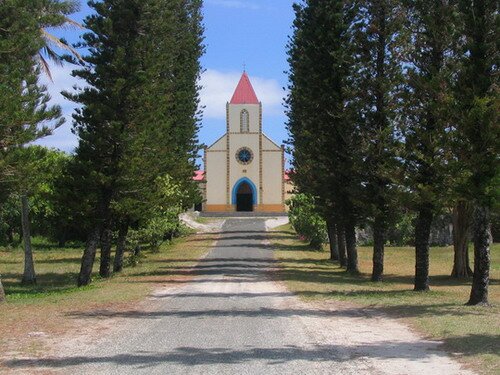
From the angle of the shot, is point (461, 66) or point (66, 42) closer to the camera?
point (461, 66)

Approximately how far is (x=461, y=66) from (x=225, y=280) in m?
10.3

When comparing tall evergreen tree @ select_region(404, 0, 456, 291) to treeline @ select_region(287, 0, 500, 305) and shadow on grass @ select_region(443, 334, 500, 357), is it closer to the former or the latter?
treeline @ select_region(287, 0, 500, 305)

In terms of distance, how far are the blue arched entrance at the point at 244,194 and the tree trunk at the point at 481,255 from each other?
56.0m

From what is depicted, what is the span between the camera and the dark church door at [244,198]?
7188 centimetres

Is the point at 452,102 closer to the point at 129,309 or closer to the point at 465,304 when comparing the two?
the point at 465,304

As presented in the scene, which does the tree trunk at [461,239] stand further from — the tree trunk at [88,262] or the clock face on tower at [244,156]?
the clock face on tower at [244,156]

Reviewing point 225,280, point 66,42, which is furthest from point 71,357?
point 66,42

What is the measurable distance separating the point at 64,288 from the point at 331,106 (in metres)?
11.4

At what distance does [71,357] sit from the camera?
329 inches

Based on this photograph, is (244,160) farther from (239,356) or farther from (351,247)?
(239,356)

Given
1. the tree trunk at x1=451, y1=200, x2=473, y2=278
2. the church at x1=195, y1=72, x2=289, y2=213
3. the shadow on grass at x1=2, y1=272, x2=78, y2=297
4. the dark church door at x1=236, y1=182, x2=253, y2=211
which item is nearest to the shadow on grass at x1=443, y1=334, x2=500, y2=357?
the shadow on grass at x1=2, y1=272, x2=78, y2=297

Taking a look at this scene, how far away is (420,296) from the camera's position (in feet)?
55.4

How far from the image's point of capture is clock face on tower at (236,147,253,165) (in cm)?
7000

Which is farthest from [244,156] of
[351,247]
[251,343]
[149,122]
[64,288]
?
[251,343]
